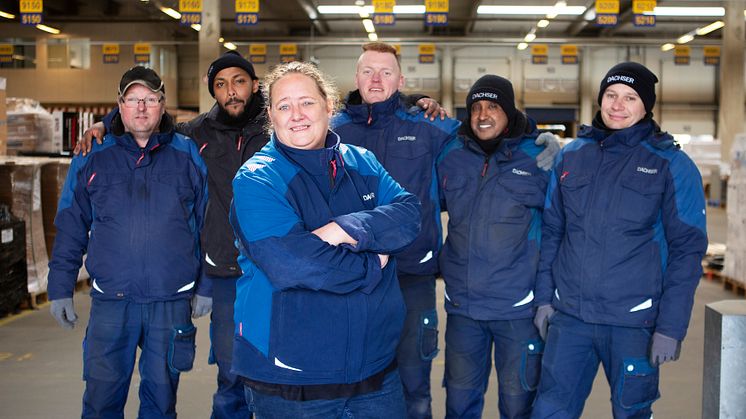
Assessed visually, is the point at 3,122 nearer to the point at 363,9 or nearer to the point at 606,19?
the point at 606,19

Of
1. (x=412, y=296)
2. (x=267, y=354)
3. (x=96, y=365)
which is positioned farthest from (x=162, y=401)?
(x=267, y=354)

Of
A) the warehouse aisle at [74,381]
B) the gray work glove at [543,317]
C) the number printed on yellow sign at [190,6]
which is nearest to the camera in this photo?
the gray work glove at [543,317]

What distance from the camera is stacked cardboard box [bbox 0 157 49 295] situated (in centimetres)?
756

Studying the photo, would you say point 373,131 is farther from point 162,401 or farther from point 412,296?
point 162,401

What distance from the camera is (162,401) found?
136 inches

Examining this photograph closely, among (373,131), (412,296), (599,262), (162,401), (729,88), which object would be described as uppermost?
(729,88)

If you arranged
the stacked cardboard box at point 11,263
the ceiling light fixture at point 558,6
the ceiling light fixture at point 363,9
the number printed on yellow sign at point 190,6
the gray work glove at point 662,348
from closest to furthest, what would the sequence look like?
the gray work glove at point 662,348 → the stacked cardboard box at point 11,263 → the number printed on yellow sign at point 190,6 → the ceiling light fixture at point 363,9 → the ceiling light fixture at point 558,6

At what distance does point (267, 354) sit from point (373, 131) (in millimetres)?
1803

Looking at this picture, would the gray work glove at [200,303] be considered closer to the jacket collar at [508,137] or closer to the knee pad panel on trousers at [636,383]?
the jacket collar at [508,137]

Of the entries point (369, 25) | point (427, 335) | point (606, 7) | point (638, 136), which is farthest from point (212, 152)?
point (369, 25)

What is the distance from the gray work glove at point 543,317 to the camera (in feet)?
10.8

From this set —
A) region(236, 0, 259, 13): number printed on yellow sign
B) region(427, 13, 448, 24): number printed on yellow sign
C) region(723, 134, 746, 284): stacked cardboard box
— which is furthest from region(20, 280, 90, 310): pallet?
region(427, 13, 448, 24): number printed on yellow sign

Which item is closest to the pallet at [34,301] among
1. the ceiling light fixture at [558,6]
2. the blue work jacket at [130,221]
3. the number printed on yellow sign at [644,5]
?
the blue work jacket at [130,221]

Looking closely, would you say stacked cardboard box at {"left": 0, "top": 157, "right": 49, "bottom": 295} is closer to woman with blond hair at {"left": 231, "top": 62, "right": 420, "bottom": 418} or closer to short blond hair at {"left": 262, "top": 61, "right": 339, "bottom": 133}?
short blond hair at {"left": 262, "top": 61, "right": 339, "bottom": 133}
